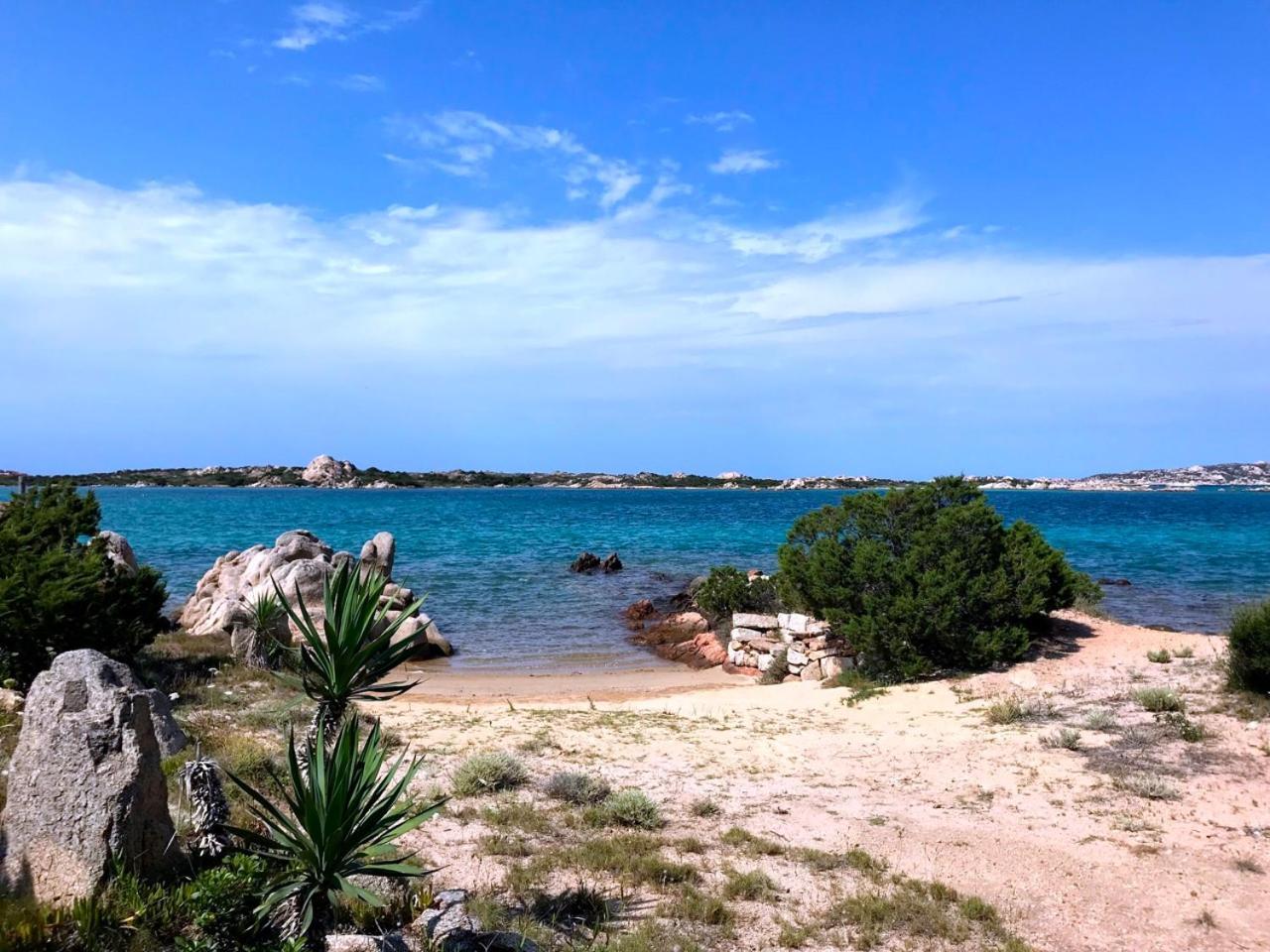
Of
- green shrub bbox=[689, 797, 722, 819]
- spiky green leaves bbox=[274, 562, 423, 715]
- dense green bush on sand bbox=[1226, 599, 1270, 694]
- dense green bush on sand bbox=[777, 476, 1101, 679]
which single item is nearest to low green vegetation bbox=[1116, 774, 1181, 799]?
dense green bush on sand bbox=[1226, 599, 1270, 694]

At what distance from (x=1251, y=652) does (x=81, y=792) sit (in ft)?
A: 46.9

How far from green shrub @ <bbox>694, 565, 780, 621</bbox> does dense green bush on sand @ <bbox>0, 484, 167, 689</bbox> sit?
47.0ft

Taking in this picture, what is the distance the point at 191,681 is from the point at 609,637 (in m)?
13.4

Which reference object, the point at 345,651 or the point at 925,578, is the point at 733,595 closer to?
the point at 925,578

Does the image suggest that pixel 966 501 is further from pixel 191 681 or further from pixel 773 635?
pixel 191 681

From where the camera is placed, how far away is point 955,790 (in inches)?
392

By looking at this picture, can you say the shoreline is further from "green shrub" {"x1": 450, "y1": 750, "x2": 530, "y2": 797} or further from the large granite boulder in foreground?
the large granite boulder in foreground

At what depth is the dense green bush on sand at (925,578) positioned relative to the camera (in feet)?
52.8

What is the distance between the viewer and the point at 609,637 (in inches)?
1015

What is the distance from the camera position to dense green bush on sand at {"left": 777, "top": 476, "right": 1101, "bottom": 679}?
1609 centimetres

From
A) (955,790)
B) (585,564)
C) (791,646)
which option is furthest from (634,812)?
(585,564)

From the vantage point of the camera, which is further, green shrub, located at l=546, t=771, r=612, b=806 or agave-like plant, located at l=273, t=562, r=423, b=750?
→ green shrub, located at l=546, t=771, r=612, b=806

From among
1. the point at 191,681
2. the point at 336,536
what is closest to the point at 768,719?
the point at 191,681

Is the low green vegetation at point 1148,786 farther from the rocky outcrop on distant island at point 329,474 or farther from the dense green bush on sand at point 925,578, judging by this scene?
the rocky outcrop on distant island at point 329,474
